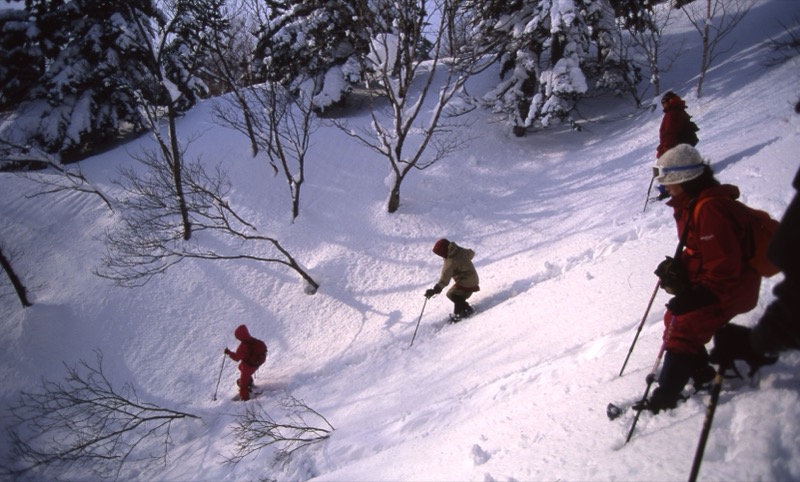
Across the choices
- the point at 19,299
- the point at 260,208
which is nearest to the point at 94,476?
the point at 19,299

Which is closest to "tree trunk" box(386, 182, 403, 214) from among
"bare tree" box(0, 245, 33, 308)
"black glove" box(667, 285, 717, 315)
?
"black glove" box(667, 285, 717, 315)

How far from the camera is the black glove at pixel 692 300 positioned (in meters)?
2.09

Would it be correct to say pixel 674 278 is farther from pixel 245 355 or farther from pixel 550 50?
pixel 550 50

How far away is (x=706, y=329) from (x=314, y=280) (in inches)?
350

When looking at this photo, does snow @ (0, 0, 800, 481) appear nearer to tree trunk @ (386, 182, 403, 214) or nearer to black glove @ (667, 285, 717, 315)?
tree trunk @ (386, 182, 403, 214)

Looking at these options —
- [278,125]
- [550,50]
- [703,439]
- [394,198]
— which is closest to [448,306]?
[394,198]

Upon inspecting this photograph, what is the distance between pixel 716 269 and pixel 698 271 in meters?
0.17

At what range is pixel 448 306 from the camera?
7688 mm

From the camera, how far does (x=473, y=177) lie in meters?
12.0

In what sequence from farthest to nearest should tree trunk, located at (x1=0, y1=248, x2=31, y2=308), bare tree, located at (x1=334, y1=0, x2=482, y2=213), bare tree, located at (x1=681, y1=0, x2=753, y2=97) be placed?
bare tree, located at (x1=681, y1=0, x2=753, y2=97) → tree trunk, located at (x1=0, y1=248, x2=31, y2=308) → bare tree, located at (x1=334, y1=0, x2=482, y2=213)

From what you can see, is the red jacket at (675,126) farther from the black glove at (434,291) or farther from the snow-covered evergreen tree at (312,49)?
the snow-covered evergreen tree at (312,49)

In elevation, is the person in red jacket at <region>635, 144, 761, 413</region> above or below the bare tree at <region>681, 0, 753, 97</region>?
below

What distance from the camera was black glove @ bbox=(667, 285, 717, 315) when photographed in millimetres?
2088

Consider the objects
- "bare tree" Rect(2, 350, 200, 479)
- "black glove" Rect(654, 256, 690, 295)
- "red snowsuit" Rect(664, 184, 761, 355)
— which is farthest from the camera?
"bare tree" Rect(2, 350, 200, 479)
